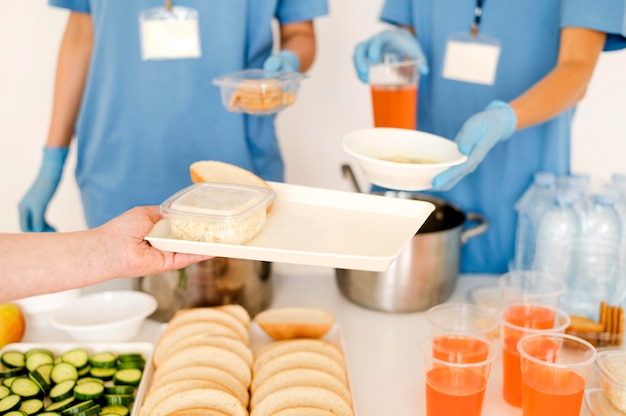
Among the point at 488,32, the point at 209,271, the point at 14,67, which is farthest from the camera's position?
the point at 14,67

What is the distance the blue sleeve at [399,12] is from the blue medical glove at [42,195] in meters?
1.17

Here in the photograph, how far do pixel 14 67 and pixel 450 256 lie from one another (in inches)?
88.8

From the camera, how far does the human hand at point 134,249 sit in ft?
4.03

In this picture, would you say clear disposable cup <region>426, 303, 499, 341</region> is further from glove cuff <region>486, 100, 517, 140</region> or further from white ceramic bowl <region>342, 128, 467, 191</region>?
glove cuff <region>486, 100, 517, 140</region>

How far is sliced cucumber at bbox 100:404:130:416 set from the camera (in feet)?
4.20

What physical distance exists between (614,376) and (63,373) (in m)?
1.09

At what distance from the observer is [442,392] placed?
1.17 meters

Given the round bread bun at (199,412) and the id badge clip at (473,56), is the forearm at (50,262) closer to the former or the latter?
the round bread bun at (199,412)

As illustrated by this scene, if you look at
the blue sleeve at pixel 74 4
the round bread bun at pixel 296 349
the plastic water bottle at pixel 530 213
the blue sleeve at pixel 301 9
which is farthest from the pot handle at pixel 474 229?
the blue sleeve at pixel 74 4

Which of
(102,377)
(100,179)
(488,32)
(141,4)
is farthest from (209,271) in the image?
(488,32)

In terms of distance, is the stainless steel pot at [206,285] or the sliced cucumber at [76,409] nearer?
the sliced cucumber at [76,409]

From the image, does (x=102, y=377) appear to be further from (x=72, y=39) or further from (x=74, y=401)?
(x=72, y=39)

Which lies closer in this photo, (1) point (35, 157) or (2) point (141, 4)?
(2) point (141, 4)

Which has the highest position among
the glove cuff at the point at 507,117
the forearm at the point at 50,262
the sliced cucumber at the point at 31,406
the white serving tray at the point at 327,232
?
the glove cuff at the point at 507,117
